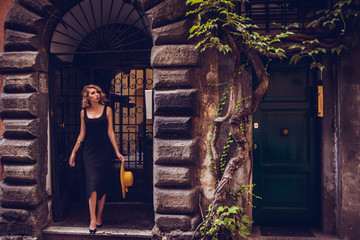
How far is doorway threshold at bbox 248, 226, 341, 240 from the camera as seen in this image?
4.02 m

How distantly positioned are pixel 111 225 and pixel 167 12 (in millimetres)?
3226

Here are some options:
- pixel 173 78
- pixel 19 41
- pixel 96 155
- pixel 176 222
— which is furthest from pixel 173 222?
pixel 19 41

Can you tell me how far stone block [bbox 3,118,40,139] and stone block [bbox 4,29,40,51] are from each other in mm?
1069

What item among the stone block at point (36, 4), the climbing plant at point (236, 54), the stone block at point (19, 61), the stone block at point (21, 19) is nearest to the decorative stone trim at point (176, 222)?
the climbing plant at point (236, 54)

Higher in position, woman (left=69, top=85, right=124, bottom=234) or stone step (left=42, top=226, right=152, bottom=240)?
woman (left=69, top=85, right=124, bottom=234)

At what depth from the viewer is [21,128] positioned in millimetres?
4219

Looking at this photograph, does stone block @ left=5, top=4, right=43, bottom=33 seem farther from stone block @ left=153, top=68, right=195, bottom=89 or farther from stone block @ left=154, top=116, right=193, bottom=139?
stone block @ left=154, top=116, right=193, bottom=139

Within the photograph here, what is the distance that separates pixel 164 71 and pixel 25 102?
2.09 meters

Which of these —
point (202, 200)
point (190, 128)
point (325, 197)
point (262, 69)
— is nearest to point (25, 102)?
point (190, 128)

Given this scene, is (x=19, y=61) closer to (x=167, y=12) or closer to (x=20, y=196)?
(x=20, y=196)

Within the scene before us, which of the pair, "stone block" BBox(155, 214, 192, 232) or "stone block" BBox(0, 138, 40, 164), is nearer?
"stone block" BBox(155, 214, 192, 232)

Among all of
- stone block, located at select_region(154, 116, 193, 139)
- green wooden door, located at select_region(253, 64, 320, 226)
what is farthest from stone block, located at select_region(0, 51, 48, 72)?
green wooden door, located at select_region(253, 64, 320, 226)

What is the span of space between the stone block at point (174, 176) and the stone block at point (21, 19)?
9.21ft

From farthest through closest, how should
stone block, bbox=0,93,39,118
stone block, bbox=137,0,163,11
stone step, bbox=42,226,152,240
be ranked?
stone block, bbox=0,93,39,118
stone step, bbox=42,226,152,240
stone block, bbox=137,0,163,11
